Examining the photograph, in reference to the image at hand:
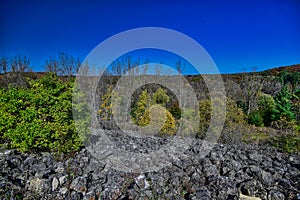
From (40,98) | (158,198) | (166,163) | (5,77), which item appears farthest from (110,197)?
(5,77)

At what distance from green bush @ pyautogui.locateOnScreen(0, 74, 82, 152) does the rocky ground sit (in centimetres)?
29

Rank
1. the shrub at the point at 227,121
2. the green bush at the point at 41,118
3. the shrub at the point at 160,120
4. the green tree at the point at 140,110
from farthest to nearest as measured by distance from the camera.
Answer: the green tree at the point at 140,110, the shrub at the point at 160,120, the shrub at the point at 227,121, the green bush at the point at 41,118

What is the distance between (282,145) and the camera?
20.6 ft

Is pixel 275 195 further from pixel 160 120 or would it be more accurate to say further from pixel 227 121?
pixel 160 120

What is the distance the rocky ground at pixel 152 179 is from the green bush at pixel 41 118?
0.29m

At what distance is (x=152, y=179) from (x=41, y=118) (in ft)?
9.03

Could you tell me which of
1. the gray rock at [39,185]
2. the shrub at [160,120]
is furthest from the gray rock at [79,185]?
the shrub at [160,120]

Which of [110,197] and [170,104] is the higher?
[170,104]

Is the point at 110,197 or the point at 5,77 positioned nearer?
the point at 110,197

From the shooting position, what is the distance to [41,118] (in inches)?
184

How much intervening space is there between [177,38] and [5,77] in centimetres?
1569

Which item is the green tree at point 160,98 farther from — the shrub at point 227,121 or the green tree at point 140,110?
the shrub at point 227,121

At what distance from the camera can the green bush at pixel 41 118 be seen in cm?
452

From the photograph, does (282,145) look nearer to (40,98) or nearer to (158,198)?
(158,198)
